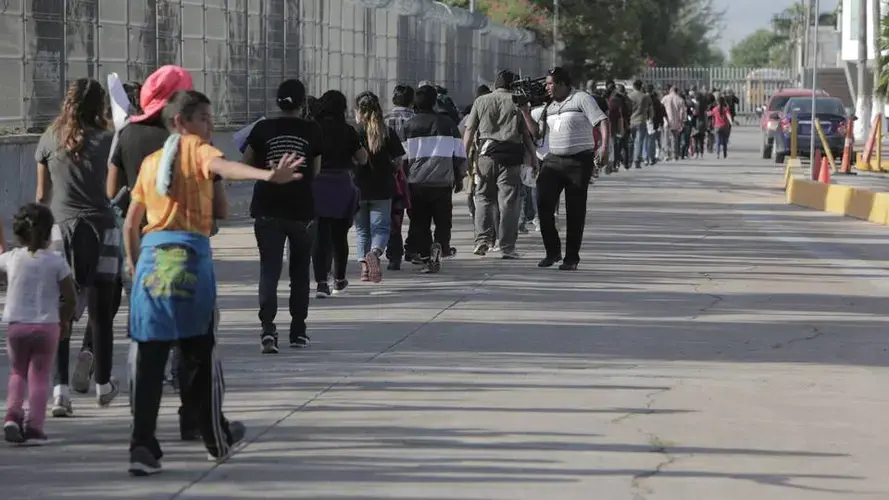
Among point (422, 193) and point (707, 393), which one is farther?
point (422, 193)

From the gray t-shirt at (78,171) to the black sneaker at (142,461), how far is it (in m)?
2.37

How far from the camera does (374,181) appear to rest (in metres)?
16.3

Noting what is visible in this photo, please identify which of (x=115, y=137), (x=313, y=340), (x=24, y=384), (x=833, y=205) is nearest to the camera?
(x=24, y=384)

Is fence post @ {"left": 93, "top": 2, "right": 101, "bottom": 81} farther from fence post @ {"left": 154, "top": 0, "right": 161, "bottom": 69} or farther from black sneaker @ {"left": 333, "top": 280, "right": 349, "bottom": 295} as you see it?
black sneaker @ {"left": 333, "top": 280, "right": 349, "bottom": 295}

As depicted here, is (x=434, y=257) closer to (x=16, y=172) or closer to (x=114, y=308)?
(x=16, y=172)

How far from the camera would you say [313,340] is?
12.5 meters

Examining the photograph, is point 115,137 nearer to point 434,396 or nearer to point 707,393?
point 434,396

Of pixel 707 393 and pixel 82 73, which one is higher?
pixel 82 73

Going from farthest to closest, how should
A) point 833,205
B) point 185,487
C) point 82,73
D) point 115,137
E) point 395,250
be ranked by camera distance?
point 833,205
point 82,73
point 395,250
point 115,137
point 185,487

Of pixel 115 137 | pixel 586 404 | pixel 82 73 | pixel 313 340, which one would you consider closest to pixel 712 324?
pixel 313 340

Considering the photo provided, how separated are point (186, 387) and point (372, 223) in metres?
8.26

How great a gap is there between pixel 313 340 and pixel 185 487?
4783 mm

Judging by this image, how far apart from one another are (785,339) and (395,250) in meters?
5.52

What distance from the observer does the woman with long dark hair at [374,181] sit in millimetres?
Answer: 16109
